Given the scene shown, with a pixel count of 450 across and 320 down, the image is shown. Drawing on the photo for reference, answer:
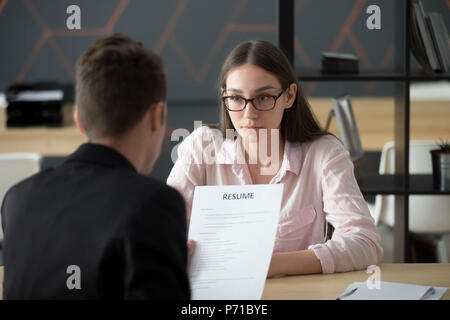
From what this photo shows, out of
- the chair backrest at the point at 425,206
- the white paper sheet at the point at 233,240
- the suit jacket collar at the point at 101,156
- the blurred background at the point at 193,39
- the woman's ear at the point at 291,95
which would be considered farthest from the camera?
the blurred background at the point at 193,39

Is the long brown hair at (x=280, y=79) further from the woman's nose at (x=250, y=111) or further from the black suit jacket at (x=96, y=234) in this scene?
the black suit jacket at (x=96, y=234)

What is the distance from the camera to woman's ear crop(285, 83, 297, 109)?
1.87 metres

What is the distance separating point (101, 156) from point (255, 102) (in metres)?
0.87

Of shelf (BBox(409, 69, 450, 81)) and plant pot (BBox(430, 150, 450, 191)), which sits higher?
shelf (BBox(409, 69, 450, 81))

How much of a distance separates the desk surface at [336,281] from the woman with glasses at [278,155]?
140 millimetres

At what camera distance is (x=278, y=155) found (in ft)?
6.20

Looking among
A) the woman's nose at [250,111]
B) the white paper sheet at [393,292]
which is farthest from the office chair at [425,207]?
the white paper sheet at [393,292]

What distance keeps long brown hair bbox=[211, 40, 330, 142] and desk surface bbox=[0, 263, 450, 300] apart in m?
0.51

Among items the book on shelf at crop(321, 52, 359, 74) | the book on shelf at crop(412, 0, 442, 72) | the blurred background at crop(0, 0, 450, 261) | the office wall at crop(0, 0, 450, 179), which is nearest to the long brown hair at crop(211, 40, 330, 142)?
the book on shelf at crop(321, 52, 359, 74)

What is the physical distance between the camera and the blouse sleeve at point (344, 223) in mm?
1523

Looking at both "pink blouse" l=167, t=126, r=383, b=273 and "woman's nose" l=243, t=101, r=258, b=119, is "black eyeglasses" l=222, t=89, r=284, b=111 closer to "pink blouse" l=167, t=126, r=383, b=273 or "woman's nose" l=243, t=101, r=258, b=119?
"woman's nose" l=243, t=101, r=258, b=119

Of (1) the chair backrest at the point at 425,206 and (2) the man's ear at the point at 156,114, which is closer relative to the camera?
(2) the man's ear at the point at 156,114

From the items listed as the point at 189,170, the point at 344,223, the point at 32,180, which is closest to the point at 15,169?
the point at 189,170
